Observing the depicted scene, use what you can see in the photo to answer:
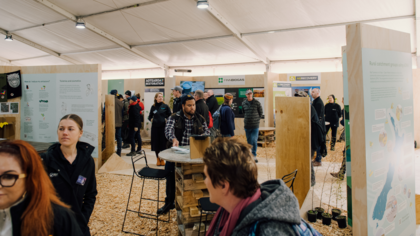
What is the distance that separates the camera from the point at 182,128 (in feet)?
11.2

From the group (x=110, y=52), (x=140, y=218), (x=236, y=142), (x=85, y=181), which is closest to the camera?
(x=236, y=142)

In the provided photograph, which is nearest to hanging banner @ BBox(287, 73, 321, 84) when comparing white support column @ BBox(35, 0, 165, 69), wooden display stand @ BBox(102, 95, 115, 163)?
white support column @ BBox(35, 0, 165, 69)

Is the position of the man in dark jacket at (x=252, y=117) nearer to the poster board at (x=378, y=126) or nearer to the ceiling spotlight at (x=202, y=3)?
the ceiling spotlight at (x=202, y=3)

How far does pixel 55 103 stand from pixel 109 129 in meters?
1.17

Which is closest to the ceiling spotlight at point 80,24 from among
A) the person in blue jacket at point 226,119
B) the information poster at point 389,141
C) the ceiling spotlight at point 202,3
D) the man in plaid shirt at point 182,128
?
the ceiling spotlight at point 202,3

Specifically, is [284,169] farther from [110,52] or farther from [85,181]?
[110,52]

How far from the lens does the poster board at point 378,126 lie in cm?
223

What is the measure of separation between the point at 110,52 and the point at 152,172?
9.68 metres

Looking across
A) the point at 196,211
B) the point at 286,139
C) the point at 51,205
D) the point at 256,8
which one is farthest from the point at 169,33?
the point at 51,205

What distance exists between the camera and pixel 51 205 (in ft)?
3.53

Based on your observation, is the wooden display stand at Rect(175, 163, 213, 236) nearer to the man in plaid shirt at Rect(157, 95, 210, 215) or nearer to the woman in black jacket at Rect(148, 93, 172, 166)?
the man in plaid shirt at Rect(157, 95, 210, 215)

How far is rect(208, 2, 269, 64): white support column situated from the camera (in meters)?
7.11

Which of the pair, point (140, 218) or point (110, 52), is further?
point (110, 52)

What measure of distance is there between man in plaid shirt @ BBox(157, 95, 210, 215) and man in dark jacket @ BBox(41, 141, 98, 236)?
145 centimetres
